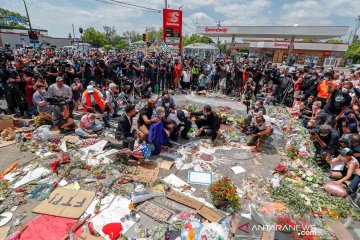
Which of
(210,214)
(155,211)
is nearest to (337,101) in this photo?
(210,214)

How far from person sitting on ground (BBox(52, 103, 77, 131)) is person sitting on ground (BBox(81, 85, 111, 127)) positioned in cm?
62

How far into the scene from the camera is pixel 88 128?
21.0ft

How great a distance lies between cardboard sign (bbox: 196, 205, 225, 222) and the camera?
3465mm

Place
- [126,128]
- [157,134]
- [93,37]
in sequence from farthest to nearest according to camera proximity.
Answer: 1. [93,37]
2. [157,134]
3. [126,128]

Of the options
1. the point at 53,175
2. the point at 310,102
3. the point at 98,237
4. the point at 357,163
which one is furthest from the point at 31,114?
the point at 310,102

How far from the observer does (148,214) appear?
352 centimetres

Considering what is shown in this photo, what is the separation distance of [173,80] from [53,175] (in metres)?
9.32

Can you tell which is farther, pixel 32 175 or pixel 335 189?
pixel 32 175

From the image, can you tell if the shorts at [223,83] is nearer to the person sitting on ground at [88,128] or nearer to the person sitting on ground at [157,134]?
the person sitting on ground at [157,134]

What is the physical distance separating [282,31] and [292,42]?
2.12 m

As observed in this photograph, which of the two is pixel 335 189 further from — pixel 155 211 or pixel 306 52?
pixel 306 52

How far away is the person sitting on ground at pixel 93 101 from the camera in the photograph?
6.89 m

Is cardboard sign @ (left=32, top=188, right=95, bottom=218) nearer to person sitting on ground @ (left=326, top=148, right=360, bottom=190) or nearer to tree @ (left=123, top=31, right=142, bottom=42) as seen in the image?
person sitting on ground @ (left=326, top=148, right=360, bottom=190)

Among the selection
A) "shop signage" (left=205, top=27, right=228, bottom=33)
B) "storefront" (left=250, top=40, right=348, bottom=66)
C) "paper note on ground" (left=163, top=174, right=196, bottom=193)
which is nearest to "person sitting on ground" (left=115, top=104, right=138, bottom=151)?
"paper note on ground" (left=163, top=174, right=196, bottom=193)
